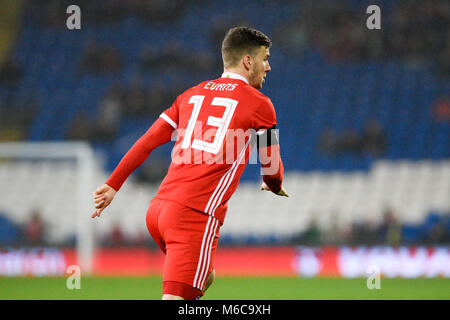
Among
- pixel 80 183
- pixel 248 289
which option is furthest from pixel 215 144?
pixel 80 183

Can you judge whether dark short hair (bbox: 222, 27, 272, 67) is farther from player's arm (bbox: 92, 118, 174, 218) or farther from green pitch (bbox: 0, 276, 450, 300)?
green pitch (bbox: 0, 276, 450, 300)

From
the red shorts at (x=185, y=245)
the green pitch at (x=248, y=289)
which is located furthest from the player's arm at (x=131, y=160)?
the green pitch at (x=248, y=289)

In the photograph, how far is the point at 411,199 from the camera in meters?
15.7

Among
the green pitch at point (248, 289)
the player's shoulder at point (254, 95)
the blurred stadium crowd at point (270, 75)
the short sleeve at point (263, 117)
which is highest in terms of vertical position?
the blurred stadium crowd at point (270, 75)

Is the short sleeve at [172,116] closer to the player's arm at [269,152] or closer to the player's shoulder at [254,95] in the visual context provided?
the player's shoulder at [254,95]

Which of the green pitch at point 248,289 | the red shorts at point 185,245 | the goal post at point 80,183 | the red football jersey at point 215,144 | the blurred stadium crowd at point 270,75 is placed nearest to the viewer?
the red shorts at point 185,245

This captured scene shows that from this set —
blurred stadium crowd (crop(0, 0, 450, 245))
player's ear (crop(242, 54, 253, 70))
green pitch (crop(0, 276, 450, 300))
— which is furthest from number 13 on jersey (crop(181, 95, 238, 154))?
blurred stadium crowd (crop(0, 0, 450, 245))

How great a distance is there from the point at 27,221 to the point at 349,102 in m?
8.66

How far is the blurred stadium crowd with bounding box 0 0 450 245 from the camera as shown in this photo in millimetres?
17422

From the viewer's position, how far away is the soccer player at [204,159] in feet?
12.0

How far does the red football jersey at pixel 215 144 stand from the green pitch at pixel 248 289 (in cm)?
447

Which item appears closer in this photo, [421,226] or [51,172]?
[421,226]

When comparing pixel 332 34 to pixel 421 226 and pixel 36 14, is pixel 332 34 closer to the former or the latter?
pixel 421 226
